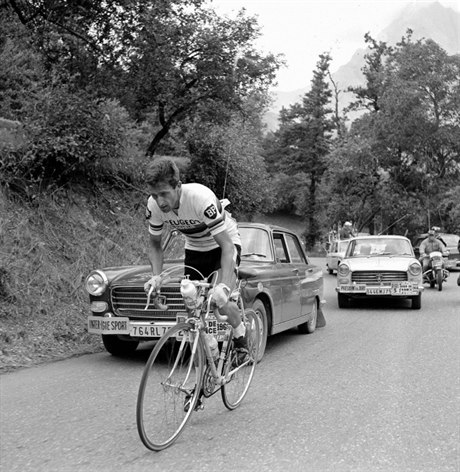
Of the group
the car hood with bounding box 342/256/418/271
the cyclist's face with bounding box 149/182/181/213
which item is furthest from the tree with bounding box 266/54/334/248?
the cyclist's face with bounding box 149/182/181/213

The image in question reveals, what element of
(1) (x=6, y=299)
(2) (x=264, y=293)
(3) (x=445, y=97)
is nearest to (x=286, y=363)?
(2) (x=264, y=293)

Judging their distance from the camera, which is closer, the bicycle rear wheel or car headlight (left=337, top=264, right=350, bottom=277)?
the bicycle rear wheel

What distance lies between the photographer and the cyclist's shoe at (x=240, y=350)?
5027 mm

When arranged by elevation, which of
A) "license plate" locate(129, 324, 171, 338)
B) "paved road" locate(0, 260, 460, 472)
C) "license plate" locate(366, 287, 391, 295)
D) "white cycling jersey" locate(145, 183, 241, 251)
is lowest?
"paved road" locate(0, 260, 460, 472)

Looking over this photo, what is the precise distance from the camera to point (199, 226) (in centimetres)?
479

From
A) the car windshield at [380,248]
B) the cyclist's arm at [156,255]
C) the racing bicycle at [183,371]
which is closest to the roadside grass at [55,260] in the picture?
the cyclist's arm at [156,255]

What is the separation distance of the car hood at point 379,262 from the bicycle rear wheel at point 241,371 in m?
7.92

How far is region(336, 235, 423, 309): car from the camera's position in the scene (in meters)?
12.8

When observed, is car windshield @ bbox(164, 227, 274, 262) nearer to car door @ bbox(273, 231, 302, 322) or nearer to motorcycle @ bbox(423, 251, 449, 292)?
car door @ bbox(273, 231, 302, 322)

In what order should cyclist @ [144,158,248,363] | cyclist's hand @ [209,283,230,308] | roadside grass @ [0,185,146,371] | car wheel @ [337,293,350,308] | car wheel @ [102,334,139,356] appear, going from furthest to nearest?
1. car wheel @ [337,293,350,308]
2. roadside grass @ [0,185,146,371]
3. car wheel @ [102,334,139,356]
4. cyclist @ [144,158,248,363]
5. cyclist's hand @ [209,283,230,308]

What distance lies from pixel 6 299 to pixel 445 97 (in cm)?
3644

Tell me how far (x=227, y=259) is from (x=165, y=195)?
627 mm

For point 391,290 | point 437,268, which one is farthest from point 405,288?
point 437,268

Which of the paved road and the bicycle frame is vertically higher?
the bicycle frame
